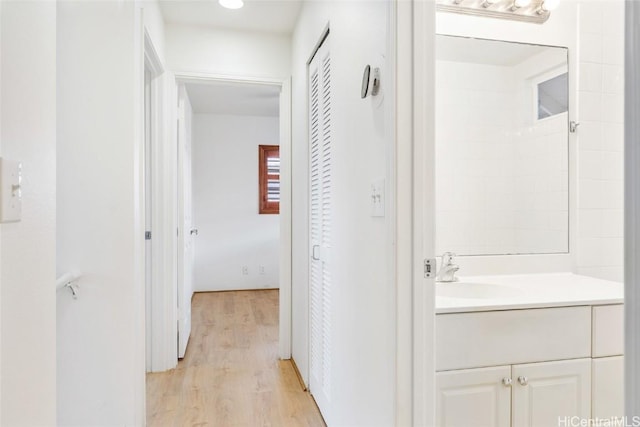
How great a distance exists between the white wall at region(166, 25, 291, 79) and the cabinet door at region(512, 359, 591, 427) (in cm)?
241

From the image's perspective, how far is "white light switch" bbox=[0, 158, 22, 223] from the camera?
671 mm

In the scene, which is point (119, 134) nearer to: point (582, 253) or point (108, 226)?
point (108, 226)

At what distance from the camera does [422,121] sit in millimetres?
1130

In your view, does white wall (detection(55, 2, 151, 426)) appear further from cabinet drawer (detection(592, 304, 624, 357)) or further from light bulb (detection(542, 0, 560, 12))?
light bulb (detection(542, 0, 560, 12))

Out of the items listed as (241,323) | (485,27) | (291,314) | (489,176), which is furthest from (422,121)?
(241,323)

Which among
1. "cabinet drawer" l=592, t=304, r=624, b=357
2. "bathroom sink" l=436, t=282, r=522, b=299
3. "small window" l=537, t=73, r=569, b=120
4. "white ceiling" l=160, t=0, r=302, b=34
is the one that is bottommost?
"cabinet drawer" l=592, t=304, r=624, b=357

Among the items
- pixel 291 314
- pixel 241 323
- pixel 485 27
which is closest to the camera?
pixel 485 27

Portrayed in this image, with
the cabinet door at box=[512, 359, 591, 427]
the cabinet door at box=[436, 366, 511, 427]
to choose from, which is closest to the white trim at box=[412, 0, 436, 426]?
the cabinet door at box=[436, 366, 511, 427]

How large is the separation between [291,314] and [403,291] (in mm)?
1935

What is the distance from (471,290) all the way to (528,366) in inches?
15.9

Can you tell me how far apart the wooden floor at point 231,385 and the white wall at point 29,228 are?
54.5 inches

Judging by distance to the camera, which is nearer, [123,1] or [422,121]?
[422,121]

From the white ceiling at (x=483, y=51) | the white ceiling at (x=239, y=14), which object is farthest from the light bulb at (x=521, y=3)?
the white ceiling at (x=239, y=14)

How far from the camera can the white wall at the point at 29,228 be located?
701 millimetres
